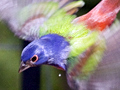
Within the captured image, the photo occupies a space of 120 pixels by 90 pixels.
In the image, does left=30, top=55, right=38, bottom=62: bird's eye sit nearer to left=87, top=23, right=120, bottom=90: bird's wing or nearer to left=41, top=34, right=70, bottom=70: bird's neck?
left=41, top=34, right=70, bottom=70: bird's neck

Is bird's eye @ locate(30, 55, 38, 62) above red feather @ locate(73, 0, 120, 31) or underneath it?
underneath

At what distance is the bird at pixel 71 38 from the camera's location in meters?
0.77

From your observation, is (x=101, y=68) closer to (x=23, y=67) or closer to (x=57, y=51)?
(x=57, y=51)

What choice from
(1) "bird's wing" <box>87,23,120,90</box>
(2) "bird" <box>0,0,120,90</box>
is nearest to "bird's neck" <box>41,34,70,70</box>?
(2) "bird" <box>0,0,120,90</box>

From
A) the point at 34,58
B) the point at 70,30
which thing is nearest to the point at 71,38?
the point at 70,30

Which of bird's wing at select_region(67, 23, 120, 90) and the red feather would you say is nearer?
bird's wing at select_region(67, 23, 120, 90)

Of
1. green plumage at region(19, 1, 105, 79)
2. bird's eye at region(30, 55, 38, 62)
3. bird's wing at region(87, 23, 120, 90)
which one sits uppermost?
green plumage at region(19, 1, 105, 79)

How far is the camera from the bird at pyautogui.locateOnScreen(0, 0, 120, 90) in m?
0.77

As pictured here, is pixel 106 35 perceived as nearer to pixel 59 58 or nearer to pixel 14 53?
pixel 59 58

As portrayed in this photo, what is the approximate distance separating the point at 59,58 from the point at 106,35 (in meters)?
0.16

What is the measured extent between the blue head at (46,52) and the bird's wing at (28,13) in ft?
0.23

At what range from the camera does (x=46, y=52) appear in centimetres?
83

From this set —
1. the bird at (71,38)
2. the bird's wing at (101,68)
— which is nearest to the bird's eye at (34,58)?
the bird at (71,38)

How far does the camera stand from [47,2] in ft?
3.01
